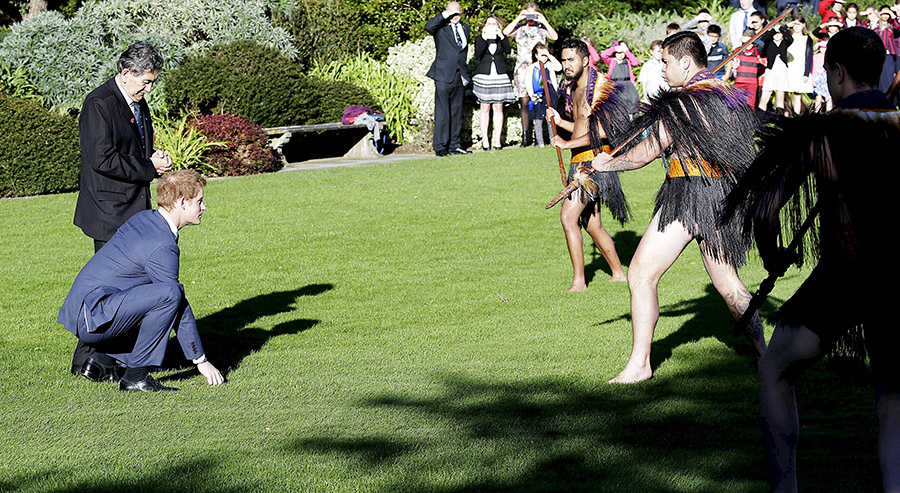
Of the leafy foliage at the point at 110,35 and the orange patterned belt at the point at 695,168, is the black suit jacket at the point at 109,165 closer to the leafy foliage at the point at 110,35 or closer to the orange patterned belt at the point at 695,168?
the orange patterned belt at the point at 695,168

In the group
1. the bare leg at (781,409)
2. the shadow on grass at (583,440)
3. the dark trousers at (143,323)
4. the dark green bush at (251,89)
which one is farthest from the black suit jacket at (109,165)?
the dark green bush at (251,89)

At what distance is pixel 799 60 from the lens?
18.7 meters

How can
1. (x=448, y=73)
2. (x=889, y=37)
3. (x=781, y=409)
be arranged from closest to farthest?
1. (x=781, y=409)
2. (x=448, y=73)
3. (x=889, y=37)

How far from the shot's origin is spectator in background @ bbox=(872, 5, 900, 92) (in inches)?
690

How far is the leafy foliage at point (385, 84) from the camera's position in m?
18.8

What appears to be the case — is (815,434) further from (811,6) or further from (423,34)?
(811,6)

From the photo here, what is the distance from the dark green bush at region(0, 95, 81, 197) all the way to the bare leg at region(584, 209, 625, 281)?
8.29 m

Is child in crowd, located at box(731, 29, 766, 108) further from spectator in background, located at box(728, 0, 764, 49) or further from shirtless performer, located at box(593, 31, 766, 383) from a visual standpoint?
shirtless performer, located at box(593, 31, 766, 383)

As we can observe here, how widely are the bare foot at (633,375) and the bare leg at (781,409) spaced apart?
1946mm

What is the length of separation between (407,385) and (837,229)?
2929 millimetres

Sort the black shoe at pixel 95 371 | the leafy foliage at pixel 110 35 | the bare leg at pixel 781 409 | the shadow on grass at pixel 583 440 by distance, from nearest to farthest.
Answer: the bare leg at pixel 781 409 → the shadow on grass at pixel 583 440 → the black shoe at pixel 95 371 → the leafy foliage at pixel 110 35

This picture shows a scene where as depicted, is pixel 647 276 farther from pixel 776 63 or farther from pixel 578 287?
pixel 776 63

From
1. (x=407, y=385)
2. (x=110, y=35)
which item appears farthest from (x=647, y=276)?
(x=110, y=35)

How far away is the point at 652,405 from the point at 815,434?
2.77 ft
